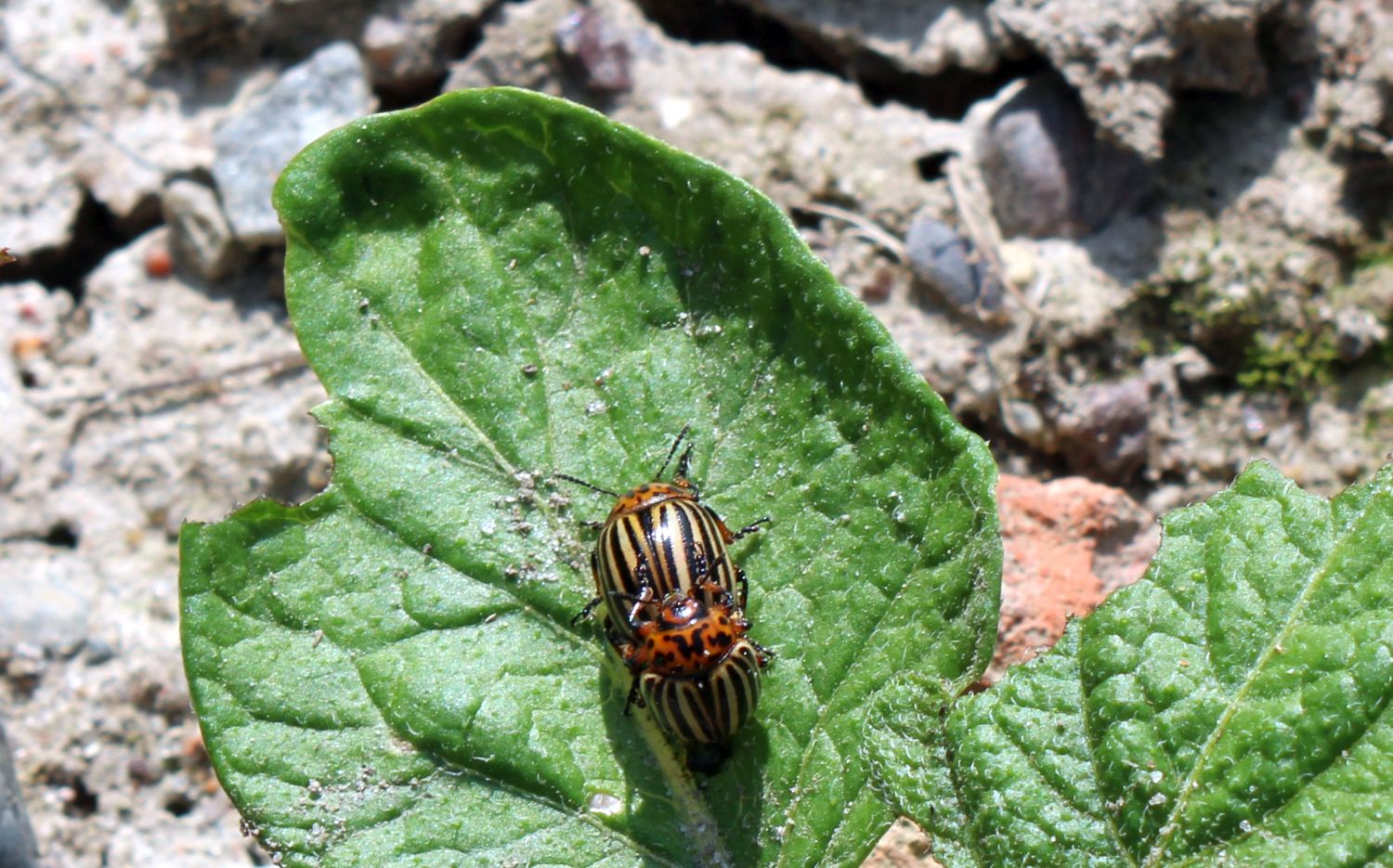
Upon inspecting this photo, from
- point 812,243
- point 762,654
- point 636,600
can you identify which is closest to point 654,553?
point 636,600

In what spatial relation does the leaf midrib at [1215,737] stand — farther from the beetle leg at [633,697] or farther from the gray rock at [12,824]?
the gray rock at [12,824]

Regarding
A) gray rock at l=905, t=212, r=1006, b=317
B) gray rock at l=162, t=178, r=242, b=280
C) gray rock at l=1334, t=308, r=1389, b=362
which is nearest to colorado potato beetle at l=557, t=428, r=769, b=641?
gray rock at l=905, t=212, r=1006, b=317

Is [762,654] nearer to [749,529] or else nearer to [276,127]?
[749,529]

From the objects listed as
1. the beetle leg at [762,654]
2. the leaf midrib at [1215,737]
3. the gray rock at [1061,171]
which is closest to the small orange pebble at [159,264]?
the beetle leg at [762,654]

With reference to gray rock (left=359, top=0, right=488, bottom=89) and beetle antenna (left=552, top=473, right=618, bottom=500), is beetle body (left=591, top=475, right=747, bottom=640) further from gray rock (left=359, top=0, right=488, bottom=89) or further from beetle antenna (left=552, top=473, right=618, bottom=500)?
gray rock (left=359, top=0, right=488, bottom=89)

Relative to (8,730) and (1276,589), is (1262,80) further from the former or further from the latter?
(8,730)

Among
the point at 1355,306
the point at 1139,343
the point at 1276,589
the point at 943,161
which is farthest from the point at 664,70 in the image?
the point at 1276,589
